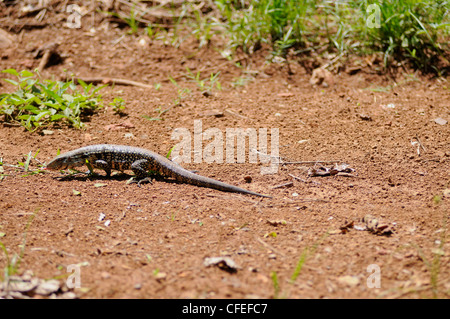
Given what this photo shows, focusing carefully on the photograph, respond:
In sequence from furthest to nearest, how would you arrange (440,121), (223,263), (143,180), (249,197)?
1. (440,121)
2. (143,180)
3. (249,197)
4. (223,263)

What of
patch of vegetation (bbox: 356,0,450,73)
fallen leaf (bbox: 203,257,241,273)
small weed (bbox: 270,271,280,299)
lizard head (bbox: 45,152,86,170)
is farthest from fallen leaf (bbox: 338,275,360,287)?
patch of vegetation (bbox: 356,0,450,73)

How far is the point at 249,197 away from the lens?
14.1ft

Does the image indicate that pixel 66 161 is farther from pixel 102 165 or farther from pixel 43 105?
pixel 43 105

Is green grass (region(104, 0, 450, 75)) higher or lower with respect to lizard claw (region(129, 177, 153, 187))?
higher

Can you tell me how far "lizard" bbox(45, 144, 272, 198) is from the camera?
4785 mm

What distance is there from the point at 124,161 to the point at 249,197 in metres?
1.55

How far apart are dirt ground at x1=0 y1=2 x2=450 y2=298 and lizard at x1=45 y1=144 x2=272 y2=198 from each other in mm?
147

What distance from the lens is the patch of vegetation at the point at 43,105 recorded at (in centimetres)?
575

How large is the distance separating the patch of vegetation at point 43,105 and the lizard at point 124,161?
0.94 meters

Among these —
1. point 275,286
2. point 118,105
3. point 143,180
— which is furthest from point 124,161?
point 275,286

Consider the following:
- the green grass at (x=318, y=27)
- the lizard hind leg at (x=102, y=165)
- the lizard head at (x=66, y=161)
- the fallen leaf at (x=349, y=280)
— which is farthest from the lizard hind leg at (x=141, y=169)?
the green grass at (x=318, y=27)

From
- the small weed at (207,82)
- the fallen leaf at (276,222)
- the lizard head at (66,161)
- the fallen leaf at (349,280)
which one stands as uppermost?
the fallen leaf at (349,280)

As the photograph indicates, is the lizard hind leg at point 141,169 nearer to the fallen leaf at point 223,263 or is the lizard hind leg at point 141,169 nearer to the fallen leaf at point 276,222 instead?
the fallen leaf at point 276,222

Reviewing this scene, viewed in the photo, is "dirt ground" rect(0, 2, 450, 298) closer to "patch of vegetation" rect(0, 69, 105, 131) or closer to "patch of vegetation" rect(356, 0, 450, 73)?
"patch of vegetation" rect(0, 69, 105, 131)
